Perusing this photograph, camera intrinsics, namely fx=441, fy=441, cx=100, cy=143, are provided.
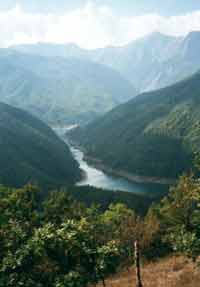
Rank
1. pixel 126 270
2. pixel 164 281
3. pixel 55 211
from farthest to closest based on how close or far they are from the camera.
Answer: pixel 55 211 → pixel 126 270 → pixel 164 281

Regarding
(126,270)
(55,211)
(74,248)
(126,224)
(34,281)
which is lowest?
(34,281)

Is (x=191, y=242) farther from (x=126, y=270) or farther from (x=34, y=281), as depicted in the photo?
(x=126, y=270)

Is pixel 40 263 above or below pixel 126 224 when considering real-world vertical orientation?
below

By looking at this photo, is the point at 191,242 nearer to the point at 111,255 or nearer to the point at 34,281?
the point at 111,255

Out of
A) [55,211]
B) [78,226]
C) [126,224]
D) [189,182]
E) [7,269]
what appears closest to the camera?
[7,269]

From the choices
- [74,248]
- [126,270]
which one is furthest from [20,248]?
[126,270]

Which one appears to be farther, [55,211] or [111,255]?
[55,211]
